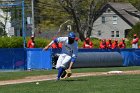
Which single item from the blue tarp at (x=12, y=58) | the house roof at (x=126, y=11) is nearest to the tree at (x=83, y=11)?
the blue tarp at (x=12, y=58)

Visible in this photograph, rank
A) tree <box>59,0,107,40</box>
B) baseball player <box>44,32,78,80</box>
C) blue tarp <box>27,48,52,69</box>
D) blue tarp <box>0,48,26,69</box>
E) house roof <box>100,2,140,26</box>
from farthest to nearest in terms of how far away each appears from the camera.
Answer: house roof <box>100,2,140,26</box> < tree <box>59,0,107,40</box> < blue tarp <box>27,48,52,69</box> < blue tarp <box>0,48,26,69</box> < baseball player <box>44,32,78,80</box>

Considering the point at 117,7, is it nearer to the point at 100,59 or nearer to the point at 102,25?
the point at 102,25

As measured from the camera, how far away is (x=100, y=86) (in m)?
14.4

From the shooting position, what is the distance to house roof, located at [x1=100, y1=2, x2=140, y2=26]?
7862cm

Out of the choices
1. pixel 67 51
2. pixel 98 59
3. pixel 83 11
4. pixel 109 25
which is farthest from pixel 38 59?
pixel 109 25

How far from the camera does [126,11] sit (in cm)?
8181

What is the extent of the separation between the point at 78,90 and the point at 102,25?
227 feet

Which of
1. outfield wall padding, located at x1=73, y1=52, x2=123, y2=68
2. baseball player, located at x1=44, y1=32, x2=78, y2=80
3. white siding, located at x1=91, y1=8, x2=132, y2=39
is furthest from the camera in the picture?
white siding, located at x1=91, y1=8, x2=132, y2=39

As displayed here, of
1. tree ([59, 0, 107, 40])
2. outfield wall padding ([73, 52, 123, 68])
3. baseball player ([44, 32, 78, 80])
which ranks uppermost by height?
tree ([59, 0, 107, 40])

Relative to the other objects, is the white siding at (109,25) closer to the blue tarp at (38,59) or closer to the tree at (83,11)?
the tree at (83,11)

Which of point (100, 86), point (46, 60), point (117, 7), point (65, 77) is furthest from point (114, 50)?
point (117, 7)

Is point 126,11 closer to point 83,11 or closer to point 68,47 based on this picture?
point 83,11

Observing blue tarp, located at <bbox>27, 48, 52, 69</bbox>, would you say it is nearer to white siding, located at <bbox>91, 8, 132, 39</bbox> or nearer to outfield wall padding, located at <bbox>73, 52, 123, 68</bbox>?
outfield wall padding, located at <bbox>73, 52, 123, 68</bbox>

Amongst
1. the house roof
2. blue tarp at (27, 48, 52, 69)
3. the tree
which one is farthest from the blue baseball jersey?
the house roof
